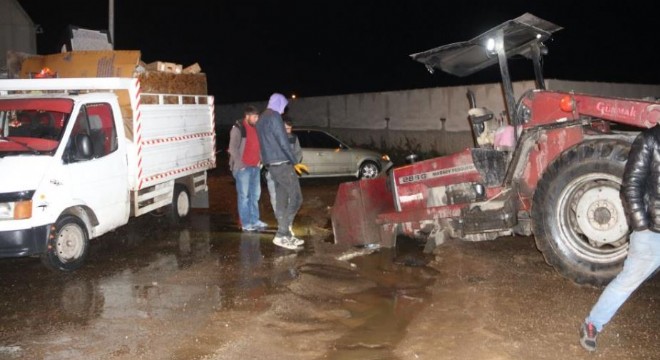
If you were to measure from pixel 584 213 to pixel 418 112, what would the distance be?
52.3 feet

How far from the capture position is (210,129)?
38.4 feet

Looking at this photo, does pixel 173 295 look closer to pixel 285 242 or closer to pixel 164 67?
pixel 285 242

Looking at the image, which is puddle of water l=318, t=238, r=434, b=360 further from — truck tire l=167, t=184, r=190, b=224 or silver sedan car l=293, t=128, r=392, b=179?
silver sedan car l=293, t=128, r=392, b=179

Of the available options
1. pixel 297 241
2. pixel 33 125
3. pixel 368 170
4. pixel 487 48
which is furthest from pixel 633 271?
pixel 368 170

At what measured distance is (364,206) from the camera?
8086mm

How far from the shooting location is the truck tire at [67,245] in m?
7.14

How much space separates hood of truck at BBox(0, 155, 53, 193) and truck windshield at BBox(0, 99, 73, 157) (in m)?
0.15

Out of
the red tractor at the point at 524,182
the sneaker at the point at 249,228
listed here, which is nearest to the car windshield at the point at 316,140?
the sneaker at the point at 249,228

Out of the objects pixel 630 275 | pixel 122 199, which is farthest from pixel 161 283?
pixel 630 275

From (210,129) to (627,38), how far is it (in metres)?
36.4

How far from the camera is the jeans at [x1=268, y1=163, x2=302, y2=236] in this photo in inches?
328

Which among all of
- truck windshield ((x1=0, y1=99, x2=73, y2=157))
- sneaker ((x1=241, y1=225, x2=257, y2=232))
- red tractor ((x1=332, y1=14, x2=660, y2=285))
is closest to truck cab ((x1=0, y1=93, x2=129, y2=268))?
truck windshield ((x1=0, y1=99, x2=73, y2=157))

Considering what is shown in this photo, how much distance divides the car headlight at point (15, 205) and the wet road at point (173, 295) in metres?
0.79

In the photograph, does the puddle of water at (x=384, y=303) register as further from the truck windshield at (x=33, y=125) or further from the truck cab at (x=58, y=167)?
the truck windshield at (x=33, y=125)
